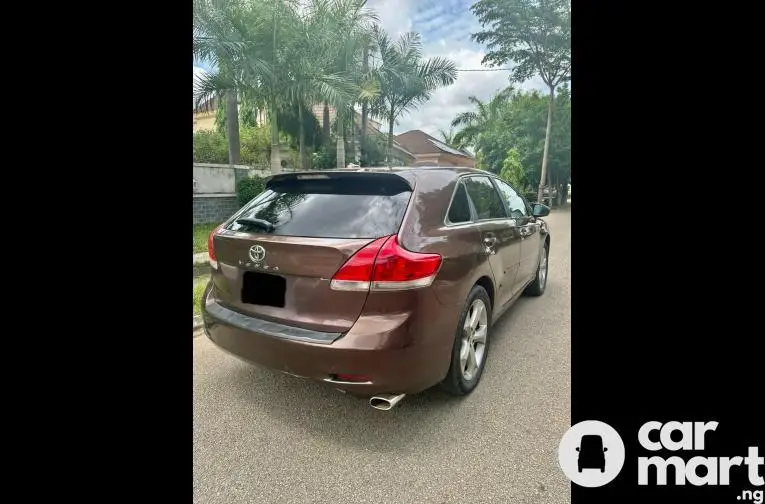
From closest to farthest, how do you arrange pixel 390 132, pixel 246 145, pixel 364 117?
A: pixel 246 145
pixel 364 117
pixel 390 132

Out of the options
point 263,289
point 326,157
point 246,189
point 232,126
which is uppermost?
point 232,126

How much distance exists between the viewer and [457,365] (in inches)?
104

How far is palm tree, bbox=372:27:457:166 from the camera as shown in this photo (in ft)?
50.3

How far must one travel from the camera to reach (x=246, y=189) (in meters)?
11.8

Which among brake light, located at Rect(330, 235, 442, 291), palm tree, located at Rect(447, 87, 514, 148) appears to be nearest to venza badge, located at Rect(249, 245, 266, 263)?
brake light, located at Rect(330, 235, 442, 291)

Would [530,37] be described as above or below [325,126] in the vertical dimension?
above

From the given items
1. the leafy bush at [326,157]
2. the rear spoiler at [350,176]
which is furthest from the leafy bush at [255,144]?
the rear spoiler at [350,176]

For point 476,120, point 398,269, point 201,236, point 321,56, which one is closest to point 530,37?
point 476,120

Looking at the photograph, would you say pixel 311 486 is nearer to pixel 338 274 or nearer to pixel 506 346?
pixel 338 274

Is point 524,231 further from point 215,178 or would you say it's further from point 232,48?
point 215,178

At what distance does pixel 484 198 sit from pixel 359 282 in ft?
5.70

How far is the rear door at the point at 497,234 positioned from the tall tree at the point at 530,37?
2041 centimetres
